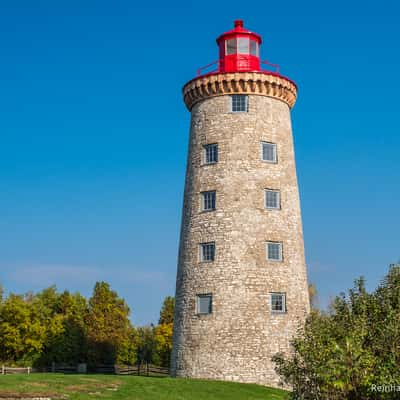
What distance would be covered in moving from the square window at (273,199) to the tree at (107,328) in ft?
83.1

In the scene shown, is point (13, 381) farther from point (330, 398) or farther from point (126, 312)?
point (126, 312)

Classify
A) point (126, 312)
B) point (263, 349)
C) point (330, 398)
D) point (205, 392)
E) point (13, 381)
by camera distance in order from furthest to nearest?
1. point (126, 312)
2. point (263, 349)
3. point (205, 392)
4. point (13, 381)
5. point (330, 398)

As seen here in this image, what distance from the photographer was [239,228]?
36344mm

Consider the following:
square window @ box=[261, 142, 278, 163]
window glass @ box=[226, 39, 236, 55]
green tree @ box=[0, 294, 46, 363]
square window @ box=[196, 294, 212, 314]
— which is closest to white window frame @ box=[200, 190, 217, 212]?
square window @ box=[261, 142, 278, 163]

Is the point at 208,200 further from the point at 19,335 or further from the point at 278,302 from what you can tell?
the point at 19,335

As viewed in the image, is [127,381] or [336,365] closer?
[336,365]

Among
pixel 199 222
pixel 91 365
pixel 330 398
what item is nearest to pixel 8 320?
pixel 91 365

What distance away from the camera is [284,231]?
122 feet

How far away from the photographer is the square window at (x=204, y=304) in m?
35.9

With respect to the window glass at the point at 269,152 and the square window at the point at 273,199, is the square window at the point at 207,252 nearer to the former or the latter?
the square window at the point at 273,199

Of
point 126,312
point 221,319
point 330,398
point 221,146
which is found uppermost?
point 221,146

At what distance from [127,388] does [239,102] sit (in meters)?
18.3

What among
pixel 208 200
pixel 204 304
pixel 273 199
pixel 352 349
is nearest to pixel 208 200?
pixel 208 200

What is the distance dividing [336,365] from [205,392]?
14.0 m
